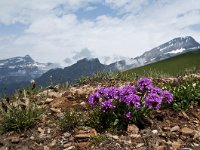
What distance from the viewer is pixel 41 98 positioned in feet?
46.2

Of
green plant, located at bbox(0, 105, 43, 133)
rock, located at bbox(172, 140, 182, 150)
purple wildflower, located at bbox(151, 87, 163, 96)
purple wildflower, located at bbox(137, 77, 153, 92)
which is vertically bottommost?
rock, located at bbox(172, 140, 182, 150)

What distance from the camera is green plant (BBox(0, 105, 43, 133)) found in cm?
1106

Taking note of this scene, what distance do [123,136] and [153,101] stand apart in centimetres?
111

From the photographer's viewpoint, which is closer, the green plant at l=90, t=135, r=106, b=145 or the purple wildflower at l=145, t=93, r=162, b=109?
the green plant at l=90, t=135, r=106, b=145

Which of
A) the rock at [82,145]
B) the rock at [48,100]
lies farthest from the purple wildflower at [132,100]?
the rock at [48,100]

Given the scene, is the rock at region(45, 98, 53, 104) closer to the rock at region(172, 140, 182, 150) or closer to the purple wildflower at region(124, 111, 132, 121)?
the purple wildflower at region(124, 111, 132, 121)

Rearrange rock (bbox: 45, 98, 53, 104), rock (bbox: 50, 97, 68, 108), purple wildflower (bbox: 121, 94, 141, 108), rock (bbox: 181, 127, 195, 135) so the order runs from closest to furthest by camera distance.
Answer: purple wildflower (bbox: 121, 94, 141, 108) → rock (bbox: 181, 127, 195, 135) → rock (bbox: 50, 97, 68, 108) → rock (bbox: 45, 98, 53, 104)

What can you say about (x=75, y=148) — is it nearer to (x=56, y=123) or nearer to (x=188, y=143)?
(x=56, y=123)

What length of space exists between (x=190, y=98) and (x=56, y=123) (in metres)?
3.79

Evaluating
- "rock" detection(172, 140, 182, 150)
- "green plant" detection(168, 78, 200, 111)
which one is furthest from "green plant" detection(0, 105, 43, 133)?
"green plant" detection(168, 78, 200, 111)

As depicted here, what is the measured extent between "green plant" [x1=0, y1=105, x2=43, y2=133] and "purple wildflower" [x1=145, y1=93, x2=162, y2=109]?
3.05 metres

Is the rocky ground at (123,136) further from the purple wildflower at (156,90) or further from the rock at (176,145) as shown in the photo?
the purple wildflower at (156,90)

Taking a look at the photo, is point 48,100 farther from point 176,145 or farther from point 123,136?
point 176,145

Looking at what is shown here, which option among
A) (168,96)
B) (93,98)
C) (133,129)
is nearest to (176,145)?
(133,129)
